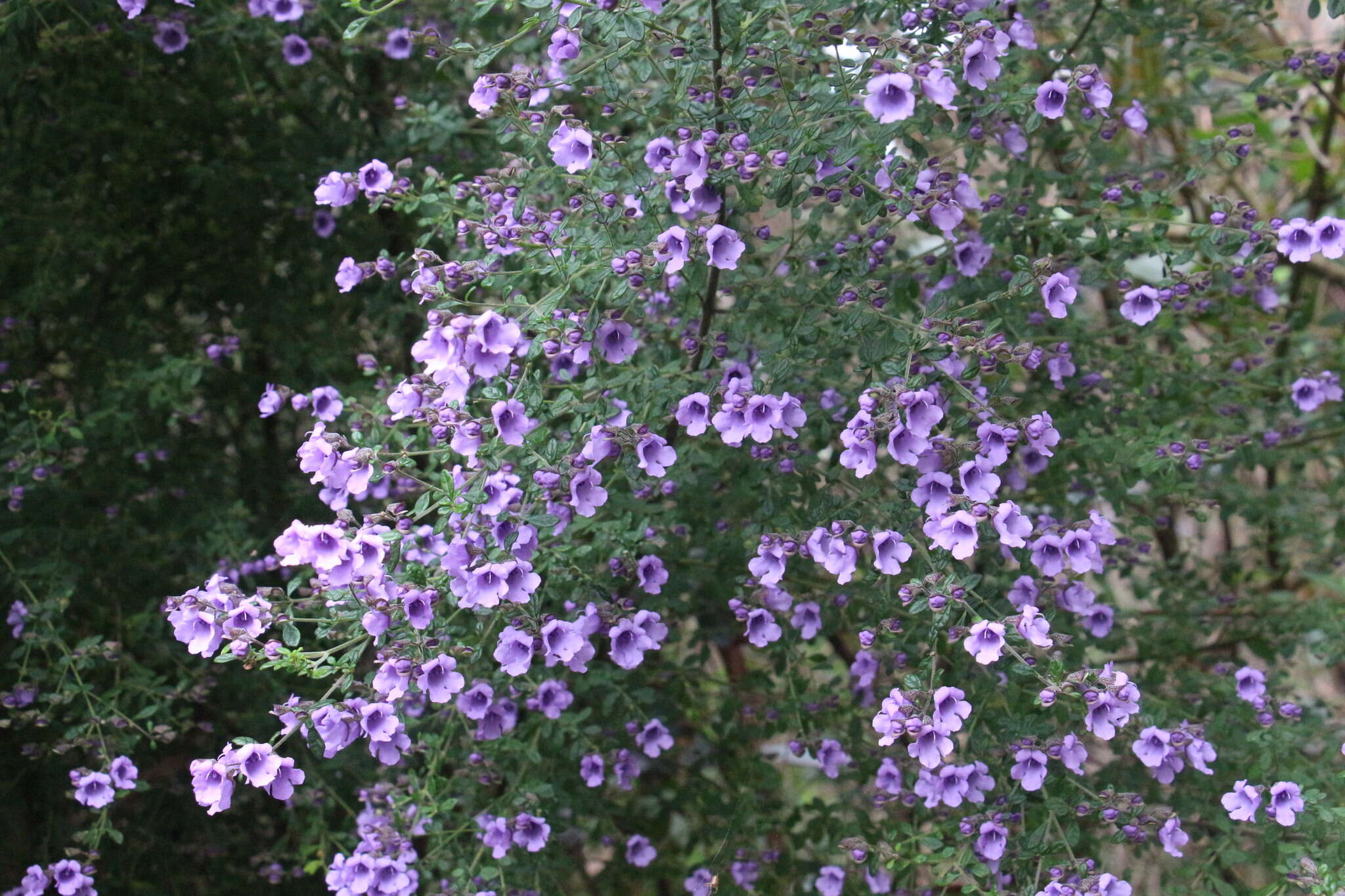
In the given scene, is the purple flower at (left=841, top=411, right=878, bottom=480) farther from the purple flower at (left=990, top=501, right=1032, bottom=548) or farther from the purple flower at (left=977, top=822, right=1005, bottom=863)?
the purple flower at (left=977, top=822, right=1005, bottom=863)

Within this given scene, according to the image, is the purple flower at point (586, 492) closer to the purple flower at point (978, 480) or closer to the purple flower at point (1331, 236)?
the purple flower at point (978, 480)

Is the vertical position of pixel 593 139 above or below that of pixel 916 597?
above

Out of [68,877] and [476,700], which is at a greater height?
[476,700]

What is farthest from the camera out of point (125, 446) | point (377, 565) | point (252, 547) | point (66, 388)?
point (66, 388)

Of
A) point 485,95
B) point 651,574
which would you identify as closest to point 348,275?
point 485,95

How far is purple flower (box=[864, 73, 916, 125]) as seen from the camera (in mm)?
1458

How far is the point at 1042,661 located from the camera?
1870 mm

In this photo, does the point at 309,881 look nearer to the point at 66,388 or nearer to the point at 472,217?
the point at 66,388

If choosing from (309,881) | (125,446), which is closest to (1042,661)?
(309,881)

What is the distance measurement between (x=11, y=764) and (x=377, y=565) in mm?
1429

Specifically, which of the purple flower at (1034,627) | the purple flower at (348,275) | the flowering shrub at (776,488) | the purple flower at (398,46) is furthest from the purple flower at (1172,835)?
the purple flower at (398,46)

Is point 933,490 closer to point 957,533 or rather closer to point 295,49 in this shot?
point 957,533

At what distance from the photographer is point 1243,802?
1.76m

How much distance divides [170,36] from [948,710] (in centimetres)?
188
